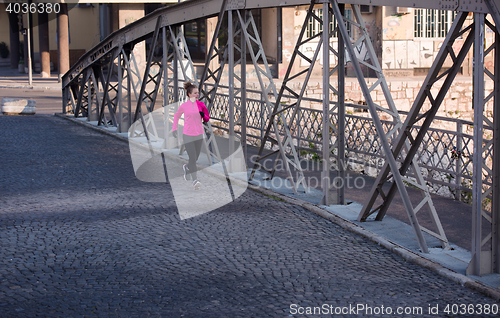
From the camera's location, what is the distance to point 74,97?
71.8 ft

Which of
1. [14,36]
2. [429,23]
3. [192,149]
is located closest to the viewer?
[192,149]

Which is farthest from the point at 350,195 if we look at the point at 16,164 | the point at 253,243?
the point at 16,164

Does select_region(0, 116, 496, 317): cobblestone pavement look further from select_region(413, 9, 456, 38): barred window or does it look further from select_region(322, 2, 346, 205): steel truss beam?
select_region(413, 9, 456, 38): barred window

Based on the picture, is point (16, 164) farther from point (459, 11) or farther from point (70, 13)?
point (70, 13)

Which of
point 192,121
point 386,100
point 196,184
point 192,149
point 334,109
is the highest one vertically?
point 386,100

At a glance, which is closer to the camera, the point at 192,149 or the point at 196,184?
the point at 196,184

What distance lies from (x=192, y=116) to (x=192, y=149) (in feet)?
1.79

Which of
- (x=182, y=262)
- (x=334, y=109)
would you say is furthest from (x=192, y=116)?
(x=182, y=262)

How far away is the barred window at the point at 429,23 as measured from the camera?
31.1 metres

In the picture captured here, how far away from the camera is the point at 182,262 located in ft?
19.1

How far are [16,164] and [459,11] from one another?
8.92m

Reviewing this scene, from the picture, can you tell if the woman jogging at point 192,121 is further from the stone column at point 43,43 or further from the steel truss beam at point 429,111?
the stone column at point 43,43

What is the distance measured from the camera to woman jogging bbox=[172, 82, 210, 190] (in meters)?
9.70

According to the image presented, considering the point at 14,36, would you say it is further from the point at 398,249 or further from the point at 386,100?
the point at 398,249
